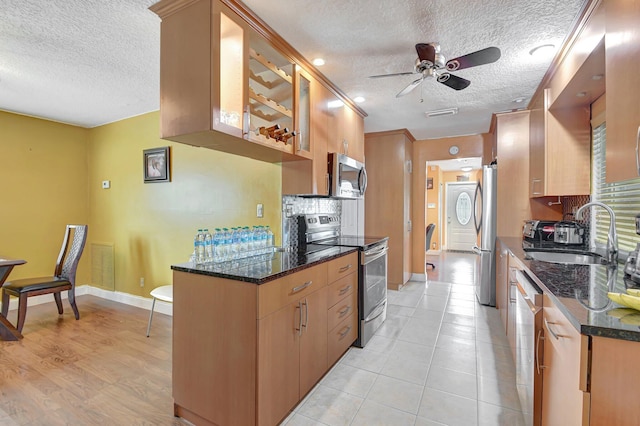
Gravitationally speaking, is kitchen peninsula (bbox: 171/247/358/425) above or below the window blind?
below

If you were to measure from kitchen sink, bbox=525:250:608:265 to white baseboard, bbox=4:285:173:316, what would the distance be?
151 inches

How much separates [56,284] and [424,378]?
3.99m

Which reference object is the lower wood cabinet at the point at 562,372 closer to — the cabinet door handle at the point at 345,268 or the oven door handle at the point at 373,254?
the cabinet door handle at the point at 345,268

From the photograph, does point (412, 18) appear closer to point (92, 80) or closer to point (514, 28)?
point (514, 28)

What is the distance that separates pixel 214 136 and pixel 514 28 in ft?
7.01

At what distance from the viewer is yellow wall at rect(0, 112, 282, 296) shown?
327 centimetres

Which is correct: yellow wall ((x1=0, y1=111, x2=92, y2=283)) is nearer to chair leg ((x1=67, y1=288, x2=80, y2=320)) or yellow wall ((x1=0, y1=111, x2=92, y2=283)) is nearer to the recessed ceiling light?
chair leg ((x1=67, y1=288, x2=80, y2=320))

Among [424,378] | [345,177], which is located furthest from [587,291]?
[345,177]

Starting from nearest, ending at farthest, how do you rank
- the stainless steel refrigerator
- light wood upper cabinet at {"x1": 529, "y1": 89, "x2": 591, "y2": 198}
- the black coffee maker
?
the black coffee maker, light wood upper cabinet at {"x1": 529, "y1": 89, "x2": 591, "y2": 198}, the stainless steel refrigerator

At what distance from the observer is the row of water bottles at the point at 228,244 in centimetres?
194

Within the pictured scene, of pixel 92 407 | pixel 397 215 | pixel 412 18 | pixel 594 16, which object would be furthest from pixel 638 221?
pixel 92 407

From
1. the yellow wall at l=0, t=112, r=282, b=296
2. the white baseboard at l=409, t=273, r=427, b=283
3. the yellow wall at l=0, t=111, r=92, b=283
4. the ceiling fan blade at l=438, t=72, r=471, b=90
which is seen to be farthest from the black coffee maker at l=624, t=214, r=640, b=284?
the yellow wall at l=0, t=111, r=92, b=283

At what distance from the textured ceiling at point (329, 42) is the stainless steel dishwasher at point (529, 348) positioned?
5.53 feet

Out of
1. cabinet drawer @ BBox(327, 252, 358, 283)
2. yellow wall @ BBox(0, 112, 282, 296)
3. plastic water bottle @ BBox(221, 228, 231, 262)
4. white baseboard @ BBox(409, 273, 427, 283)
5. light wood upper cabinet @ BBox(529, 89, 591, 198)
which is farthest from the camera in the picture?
white baseboard @ BBox(409, 273, 427, 283)
